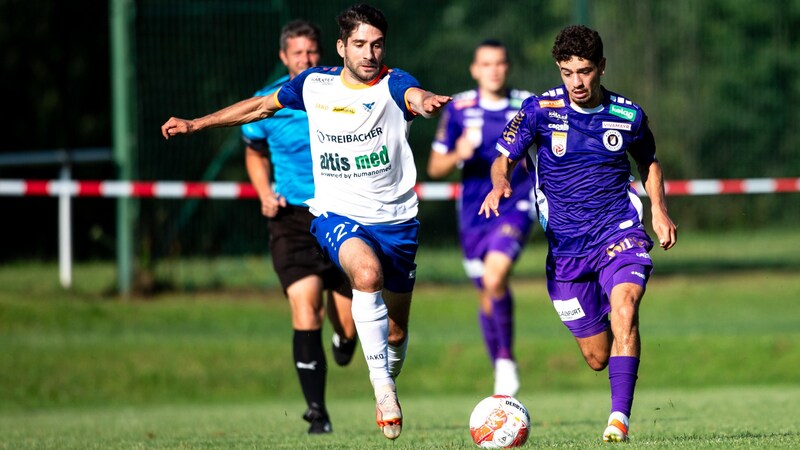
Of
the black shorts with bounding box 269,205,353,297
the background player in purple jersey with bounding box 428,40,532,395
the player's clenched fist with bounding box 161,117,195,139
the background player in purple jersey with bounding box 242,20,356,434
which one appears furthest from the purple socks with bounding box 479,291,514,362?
the player's clenched fist with bounding box 161,117,195,139

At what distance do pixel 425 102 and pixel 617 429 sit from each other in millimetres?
2074

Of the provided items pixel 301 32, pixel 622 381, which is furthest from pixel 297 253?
pixel 622 381

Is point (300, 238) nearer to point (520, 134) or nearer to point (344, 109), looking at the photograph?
point (344, 109)

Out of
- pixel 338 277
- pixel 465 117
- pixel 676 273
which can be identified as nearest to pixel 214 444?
pixel 338 277

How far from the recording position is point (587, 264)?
26.0 ft

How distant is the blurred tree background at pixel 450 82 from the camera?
18.9 m

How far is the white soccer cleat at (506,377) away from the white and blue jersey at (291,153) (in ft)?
10.4

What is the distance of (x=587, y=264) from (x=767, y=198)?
44.0 feet

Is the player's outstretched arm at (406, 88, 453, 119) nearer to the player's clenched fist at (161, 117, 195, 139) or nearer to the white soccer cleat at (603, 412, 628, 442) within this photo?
the player's clenched fist at (161, 117, 195, 139)

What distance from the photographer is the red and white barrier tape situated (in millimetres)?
16703

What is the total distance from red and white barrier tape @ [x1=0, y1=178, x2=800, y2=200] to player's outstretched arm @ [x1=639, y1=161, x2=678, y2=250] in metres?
8.46

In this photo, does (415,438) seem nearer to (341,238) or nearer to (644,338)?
(341,238)

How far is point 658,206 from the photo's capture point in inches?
300

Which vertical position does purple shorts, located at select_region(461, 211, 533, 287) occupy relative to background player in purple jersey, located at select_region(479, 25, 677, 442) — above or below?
below
